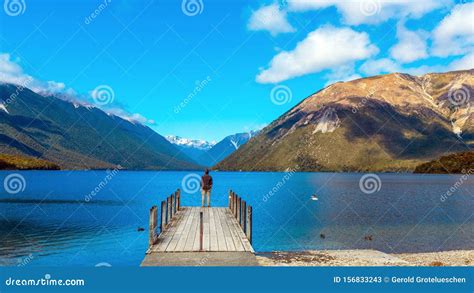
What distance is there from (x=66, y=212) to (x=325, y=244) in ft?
136

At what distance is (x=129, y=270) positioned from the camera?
56.2ft

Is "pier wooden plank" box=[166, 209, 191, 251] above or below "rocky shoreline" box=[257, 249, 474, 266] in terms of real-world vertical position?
above

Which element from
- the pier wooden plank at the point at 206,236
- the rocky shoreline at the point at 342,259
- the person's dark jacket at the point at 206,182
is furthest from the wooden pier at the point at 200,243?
the person's dark jacket at the point at 206,182

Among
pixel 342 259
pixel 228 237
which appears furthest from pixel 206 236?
pixel 342 259

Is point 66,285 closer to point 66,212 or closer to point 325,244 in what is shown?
point 325,244

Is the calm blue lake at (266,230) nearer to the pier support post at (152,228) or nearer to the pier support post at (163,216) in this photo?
the pier support post at (163,216)

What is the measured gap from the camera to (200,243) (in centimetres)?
2300

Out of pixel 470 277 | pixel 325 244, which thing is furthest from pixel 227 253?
pixel 325 244

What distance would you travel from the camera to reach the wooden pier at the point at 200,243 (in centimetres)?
2070

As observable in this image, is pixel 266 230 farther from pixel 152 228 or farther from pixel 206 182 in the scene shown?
pixel 152 228

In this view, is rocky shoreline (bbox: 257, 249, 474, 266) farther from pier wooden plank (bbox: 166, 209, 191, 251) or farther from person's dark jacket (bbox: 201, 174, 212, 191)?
person's dark jacket (bbox: 201, 174, 212, 191)

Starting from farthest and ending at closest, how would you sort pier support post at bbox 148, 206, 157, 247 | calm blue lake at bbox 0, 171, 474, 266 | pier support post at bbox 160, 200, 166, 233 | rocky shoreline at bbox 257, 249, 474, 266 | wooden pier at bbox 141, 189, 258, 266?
calm blue lake at bbox 0, 171, 474, 266 < pier support post at bbox 160, 200, 166, 233 < pier support post at bbox 148, 206, 157, 247 < rocky shoreline at bbox 257, 249, 474, 266 < wooden pier at bbox 141, 189, 258, 266

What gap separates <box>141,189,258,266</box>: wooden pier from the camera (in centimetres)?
2070

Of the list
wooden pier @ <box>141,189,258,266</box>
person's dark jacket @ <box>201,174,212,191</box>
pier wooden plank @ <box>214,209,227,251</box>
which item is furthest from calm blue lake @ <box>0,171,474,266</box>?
person's dark jacket @ <box>201,174,212,191</box>
